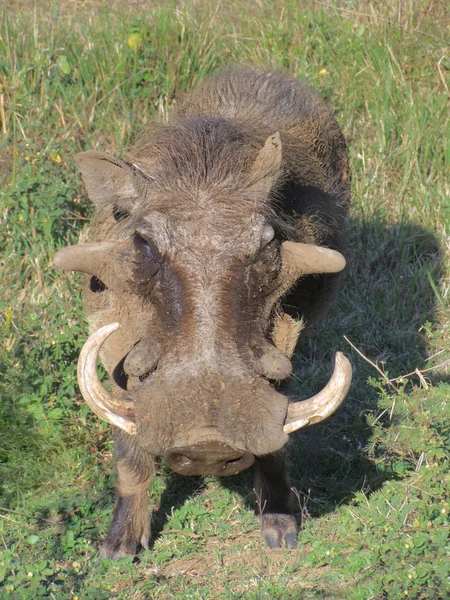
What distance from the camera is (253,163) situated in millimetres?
3955

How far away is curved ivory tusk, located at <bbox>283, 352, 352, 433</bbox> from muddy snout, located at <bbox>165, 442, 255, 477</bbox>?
0.81 ft

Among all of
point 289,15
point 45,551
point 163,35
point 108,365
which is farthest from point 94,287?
point 289,15

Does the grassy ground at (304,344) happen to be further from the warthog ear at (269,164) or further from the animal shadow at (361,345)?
the warthog ear at (269,164)

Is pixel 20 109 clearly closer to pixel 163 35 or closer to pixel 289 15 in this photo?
pixel 163 35

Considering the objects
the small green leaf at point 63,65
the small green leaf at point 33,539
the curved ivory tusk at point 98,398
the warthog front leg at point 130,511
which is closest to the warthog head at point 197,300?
the curved ivory tusk at point 98,398

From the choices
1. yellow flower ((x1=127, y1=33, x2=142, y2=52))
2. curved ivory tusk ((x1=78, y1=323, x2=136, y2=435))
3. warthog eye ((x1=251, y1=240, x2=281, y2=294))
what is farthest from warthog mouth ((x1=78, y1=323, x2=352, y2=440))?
yellow flower ((x1=127, y1=33, x2=142, y2=52))

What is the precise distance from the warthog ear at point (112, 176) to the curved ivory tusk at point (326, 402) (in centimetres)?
103

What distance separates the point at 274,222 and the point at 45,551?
5.41 ft

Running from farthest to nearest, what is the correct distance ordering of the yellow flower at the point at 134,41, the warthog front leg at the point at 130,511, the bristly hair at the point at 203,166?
the yellow flower at the point at 134,41 < the warthog front leg at the point at 130,511 < the bristly hair at the point at 203,166

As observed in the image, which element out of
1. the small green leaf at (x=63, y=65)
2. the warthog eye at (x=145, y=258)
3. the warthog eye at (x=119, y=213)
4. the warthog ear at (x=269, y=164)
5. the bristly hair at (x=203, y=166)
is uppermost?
the warthog ear at (x=269, y=164)

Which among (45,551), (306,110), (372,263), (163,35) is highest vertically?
(306,110)

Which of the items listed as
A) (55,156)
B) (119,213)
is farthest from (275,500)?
(55,156)

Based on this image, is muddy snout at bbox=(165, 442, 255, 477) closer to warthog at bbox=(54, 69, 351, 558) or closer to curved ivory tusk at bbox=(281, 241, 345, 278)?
warthog at bbox=(54, 69, 351, 558)

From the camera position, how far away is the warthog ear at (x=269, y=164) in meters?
3.83
